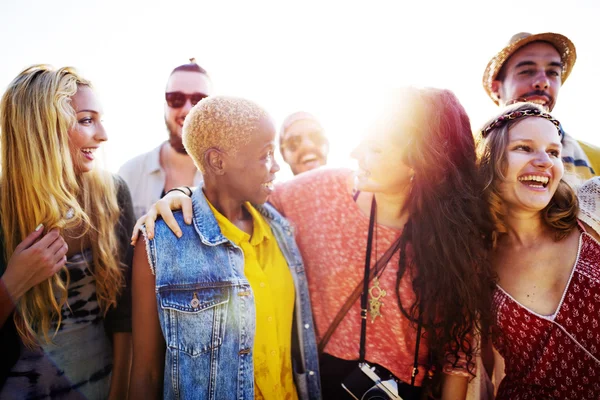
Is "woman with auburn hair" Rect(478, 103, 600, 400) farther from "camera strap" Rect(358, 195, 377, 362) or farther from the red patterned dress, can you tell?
"camera strap" Rect(358, 195, 377, 362)

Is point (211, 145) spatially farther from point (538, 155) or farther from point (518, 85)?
point (518, 85)

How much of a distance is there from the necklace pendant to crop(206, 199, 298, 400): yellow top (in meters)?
0.50

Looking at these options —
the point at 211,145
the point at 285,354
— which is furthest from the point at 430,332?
the point at 211,145

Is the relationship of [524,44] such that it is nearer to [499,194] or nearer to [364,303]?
[499,194]

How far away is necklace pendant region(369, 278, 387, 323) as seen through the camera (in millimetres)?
2303

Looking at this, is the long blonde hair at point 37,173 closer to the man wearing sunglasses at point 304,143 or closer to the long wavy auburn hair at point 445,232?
the long wavy auburn hair at point 445,232

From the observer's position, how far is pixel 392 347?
230cm

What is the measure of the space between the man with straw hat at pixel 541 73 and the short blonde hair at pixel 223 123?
2841 millimetres

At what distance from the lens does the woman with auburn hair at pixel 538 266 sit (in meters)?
2.13

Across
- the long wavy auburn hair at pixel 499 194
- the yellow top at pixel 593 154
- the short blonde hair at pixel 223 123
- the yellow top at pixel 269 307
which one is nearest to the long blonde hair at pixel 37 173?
the short blonde hair at pixel 223 123

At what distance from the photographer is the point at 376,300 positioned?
2.31 m

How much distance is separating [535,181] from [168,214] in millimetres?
2184

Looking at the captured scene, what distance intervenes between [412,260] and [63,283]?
2.13 m

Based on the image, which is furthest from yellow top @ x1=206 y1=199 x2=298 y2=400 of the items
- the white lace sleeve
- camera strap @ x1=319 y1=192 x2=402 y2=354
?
the white lace sleeve
